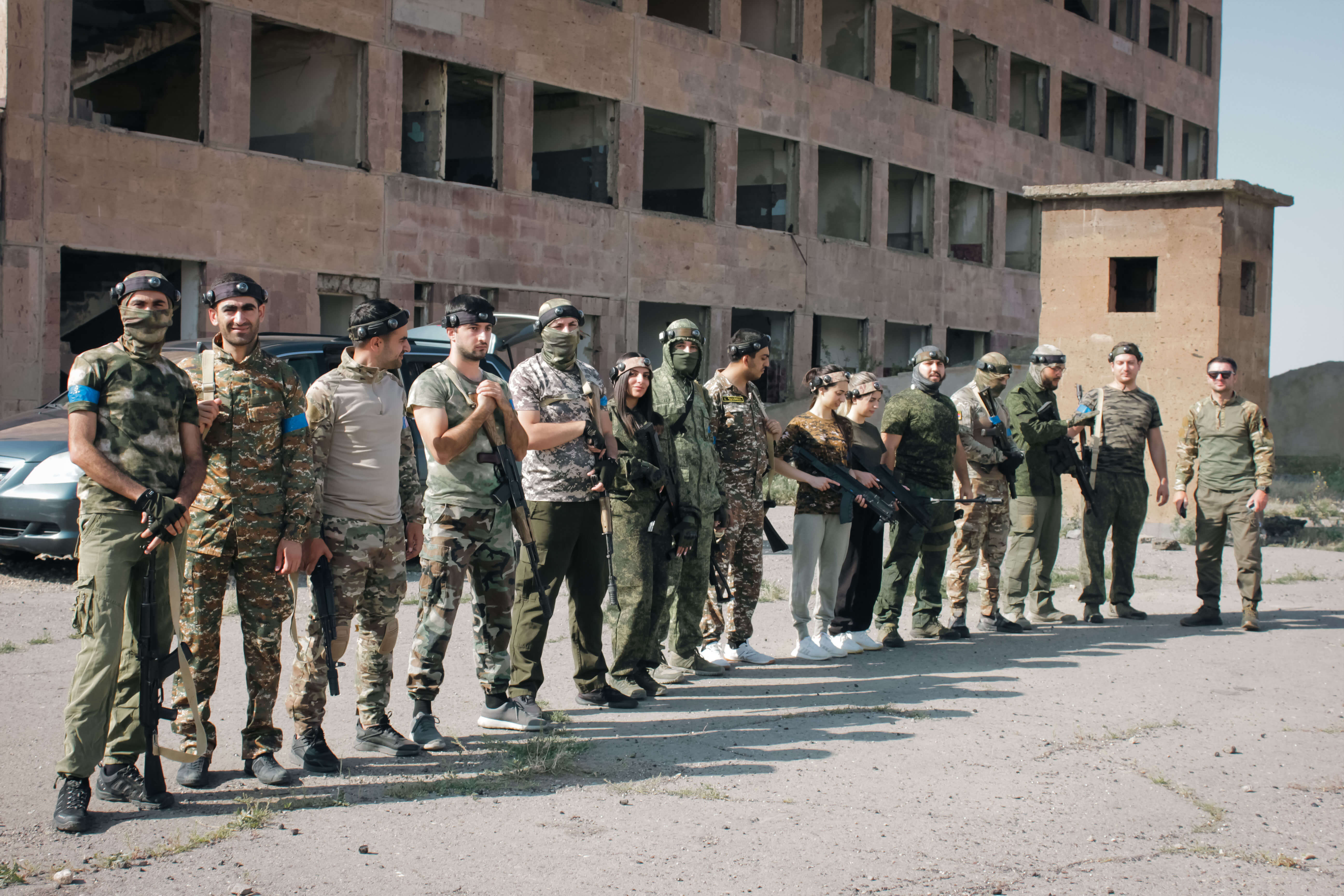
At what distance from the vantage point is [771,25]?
86.4 feet

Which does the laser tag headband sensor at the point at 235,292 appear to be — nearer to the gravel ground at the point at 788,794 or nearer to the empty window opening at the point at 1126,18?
the gravel ground at the point at 788,794

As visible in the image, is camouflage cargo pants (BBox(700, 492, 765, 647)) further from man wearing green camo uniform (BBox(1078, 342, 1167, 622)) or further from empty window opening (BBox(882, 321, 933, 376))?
empty window opening (BBox(882, 321, 933, 376))

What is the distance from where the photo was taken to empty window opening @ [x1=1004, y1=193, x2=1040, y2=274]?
3331 cm

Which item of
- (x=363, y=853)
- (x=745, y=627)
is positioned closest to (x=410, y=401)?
(x=363, y=853)

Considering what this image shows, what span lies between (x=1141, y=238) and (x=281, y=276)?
1115 cm

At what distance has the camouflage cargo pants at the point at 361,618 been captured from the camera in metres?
5.21

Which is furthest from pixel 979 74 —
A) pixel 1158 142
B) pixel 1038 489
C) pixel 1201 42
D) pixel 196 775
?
pixel 196 775

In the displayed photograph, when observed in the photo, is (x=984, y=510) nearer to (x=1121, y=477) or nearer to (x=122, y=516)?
(x=1121, y=477)

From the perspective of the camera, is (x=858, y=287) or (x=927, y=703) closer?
(x=927, y=703)

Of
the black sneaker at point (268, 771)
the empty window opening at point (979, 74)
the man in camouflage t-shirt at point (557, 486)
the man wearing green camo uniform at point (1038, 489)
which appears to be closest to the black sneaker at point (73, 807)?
the black sneaker at point (268, 771)

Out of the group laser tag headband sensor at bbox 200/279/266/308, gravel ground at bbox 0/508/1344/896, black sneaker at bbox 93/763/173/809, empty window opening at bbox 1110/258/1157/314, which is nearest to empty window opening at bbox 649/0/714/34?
empty window opening at bbox 1110/258/1157/314

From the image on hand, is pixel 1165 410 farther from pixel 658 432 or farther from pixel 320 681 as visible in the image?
pixel 320 681

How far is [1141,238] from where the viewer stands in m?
14.8

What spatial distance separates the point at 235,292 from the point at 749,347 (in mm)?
3426
